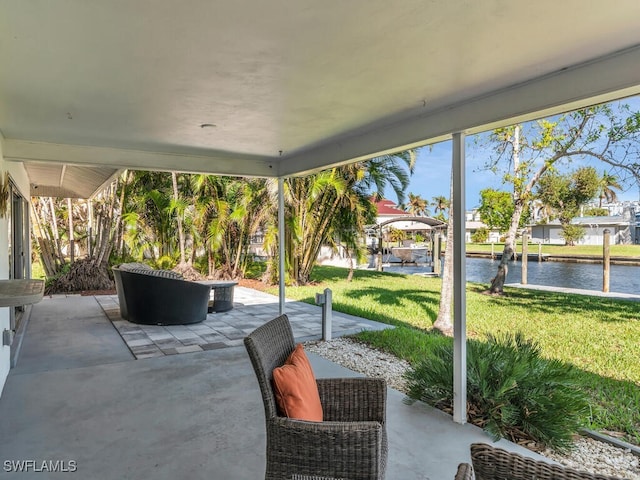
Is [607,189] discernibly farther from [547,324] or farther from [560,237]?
[560,237]

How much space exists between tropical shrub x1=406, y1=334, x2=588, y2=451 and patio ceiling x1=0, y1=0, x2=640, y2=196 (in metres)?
1.87

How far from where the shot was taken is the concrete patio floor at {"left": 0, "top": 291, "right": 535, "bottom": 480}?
259 cm

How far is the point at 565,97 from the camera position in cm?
265

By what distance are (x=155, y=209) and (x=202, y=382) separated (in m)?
→ 8.43

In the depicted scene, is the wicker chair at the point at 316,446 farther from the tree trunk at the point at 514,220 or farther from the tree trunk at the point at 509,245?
the tree trunk at the point at 509,245

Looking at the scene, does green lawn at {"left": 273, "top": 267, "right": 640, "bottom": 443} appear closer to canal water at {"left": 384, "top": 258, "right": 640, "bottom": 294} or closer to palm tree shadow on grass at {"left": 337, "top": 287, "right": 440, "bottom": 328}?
palm tree shadow on grass at {"left": 337, "top": 287, "right": 440, "bottom": 328}

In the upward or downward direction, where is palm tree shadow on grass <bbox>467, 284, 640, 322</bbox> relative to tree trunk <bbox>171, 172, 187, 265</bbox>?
downward

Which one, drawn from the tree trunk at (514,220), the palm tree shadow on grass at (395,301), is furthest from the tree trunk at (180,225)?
the tree trunk at (514,220)

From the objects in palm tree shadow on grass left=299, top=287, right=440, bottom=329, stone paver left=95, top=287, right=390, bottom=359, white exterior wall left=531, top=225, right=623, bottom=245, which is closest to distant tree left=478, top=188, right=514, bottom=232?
white exterior wall left=531, top=225, right=623, bottom=245

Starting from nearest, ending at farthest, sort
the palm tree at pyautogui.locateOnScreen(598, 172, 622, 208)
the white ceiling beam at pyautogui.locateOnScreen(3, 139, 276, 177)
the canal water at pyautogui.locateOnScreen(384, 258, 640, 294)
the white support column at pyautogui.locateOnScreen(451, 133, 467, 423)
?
the white support column at pyautogui.locateOnScreen(451, 133, 467, 423) → the white ceiling beam at pyautogui.locateOnScreen(3, 139, 276, 177) → the palm tree at pyautogui.locateOnScreen(598, 172, 622, 208) → the canal water at pyautogui.locateOnScreen(384, 258, 640, 294)

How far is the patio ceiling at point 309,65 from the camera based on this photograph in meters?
1.98

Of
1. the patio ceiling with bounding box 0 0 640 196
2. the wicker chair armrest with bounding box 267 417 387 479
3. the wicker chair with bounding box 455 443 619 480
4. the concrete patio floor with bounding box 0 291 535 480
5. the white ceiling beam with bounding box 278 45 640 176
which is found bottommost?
the concrete patio floor with bounding box 0 291 535 480

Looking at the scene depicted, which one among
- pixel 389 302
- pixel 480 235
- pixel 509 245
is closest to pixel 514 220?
pixel 509 245

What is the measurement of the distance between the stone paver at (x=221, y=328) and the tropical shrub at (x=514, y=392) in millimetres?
2565
